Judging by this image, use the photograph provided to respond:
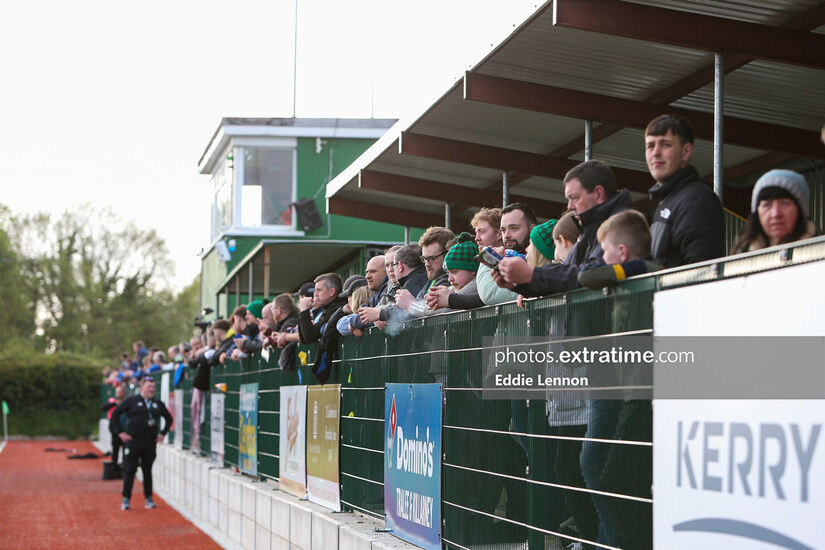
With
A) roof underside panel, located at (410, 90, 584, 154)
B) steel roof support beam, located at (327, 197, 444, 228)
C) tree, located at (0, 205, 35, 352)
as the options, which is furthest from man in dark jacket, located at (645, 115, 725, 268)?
tree, located at (0, 205, 35, 352)

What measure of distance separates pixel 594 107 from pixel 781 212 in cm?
573

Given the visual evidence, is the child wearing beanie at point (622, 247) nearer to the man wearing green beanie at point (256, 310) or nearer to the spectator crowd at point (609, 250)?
the spectator crowd at point (609, 250)

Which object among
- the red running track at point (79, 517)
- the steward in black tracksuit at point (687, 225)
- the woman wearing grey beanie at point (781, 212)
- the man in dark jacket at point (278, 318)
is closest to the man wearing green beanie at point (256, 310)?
the man in dark jacket at point (278, 318)

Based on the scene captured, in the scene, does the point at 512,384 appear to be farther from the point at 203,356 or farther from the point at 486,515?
the point at 203,356

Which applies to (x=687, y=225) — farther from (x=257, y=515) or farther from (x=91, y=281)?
(x=91, y=281)

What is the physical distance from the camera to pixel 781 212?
4.26 meters

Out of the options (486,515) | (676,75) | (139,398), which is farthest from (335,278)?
(139,398)

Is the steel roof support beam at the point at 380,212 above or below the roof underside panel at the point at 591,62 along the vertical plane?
below

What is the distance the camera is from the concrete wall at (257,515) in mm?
8906

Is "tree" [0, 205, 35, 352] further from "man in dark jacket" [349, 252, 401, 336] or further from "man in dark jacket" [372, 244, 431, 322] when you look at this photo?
"man in dark jacket" [372, 244, 431, 322]

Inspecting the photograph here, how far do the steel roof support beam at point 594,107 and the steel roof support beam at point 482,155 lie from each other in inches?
81.8

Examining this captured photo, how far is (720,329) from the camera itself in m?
4.05

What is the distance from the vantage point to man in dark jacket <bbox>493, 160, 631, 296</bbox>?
17.6ft

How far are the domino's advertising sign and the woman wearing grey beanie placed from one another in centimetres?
330
